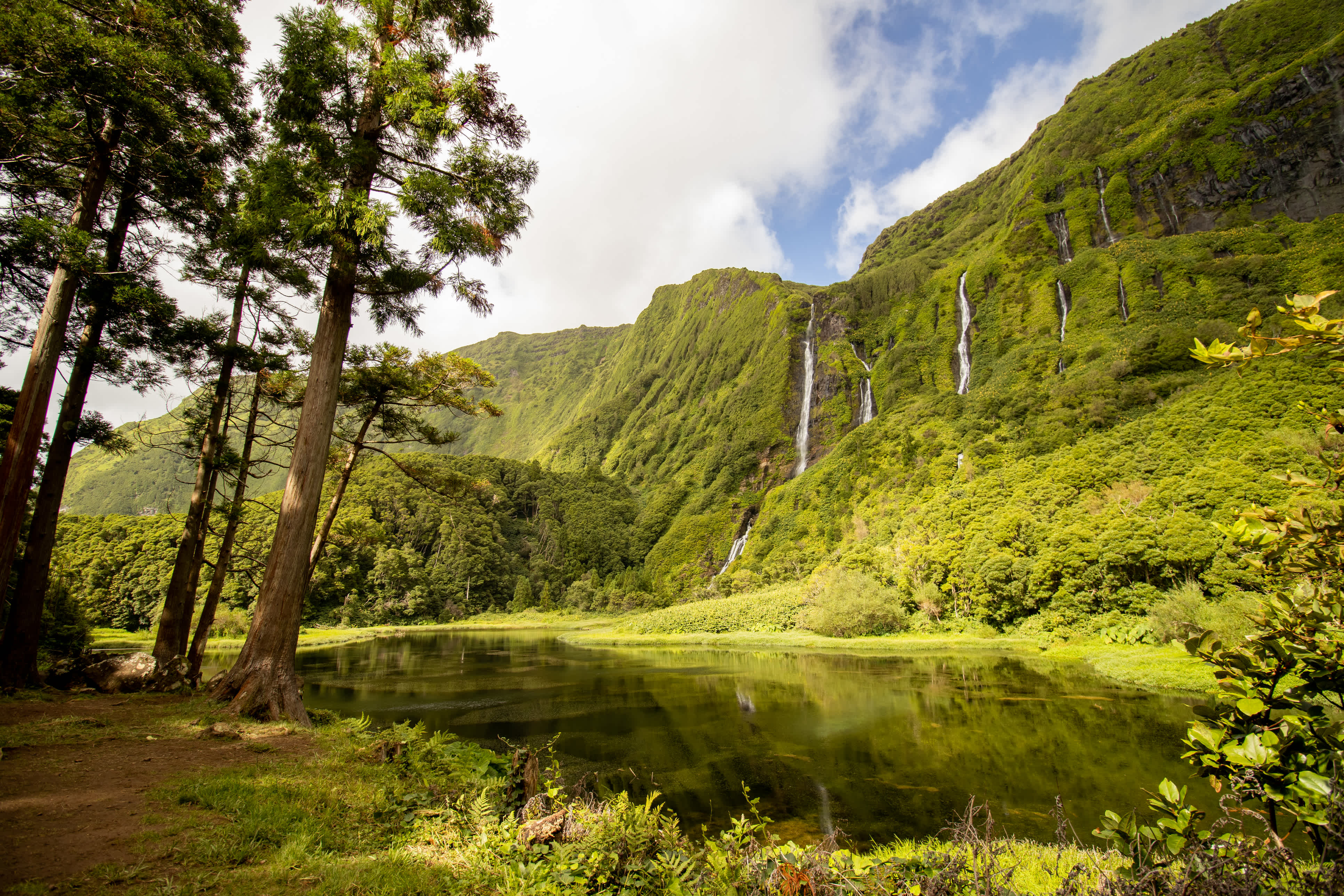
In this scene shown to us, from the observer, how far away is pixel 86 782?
20.1 feet

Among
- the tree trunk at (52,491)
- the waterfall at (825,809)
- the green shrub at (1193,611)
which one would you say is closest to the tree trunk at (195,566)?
the tree trunk at (52,491)

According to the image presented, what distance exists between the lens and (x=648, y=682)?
28641 mm

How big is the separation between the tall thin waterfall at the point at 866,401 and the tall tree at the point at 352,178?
81.5 m

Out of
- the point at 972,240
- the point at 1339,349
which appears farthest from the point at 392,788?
the point at 972,240

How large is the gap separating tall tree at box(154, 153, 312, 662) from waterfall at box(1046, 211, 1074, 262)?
315 feet

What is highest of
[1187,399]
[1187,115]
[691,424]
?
[1187,115]

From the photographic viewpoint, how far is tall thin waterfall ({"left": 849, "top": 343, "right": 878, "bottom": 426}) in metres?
89.7

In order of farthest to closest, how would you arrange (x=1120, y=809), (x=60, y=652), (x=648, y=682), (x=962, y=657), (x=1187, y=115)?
(x=1187, y=115), (x=962, y=657), (x=648, y=682), (x=60, y=652), (x=1120, y=809)

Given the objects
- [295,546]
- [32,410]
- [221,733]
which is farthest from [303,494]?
[32,410]

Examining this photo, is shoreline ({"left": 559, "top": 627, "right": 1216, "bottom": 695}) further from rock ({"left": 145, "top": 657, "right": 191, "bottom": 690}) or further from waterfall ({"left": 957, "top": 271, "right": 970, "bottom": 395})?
waterfall ({"left": 957, "top": 271, "right": 970, "bottom": 395})

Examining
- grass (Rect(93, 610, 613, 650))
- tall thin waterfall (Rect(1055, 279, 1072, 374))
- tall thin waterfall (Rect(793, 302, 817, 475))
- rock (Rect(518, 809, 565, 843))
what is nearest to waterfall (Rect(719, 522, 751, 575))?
tall thin waterfall (Rect(793, 302, 817, 475))

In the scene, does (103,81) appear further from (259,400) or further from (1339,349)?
(1339,349)

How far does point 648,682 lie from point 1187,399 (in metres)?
44.4

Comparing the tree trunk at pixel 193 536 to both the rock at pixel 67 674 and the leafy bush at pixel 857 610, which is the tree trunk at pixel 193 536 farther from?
the leafy bush at pixel 857 610
